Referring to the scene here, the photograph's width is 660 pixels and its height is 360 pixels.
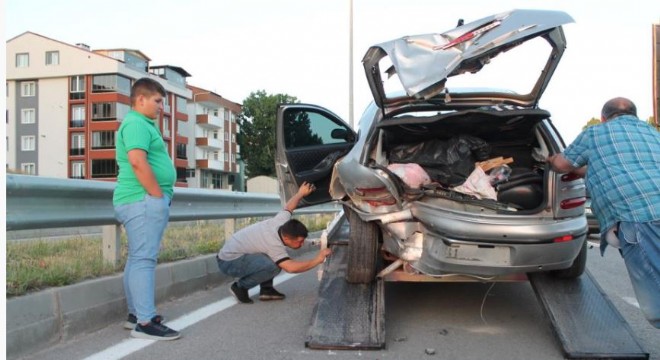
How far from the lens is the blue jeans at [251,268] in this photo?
18.6 ft

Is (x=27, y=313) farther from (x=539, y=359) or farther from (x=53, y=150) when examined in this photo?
(x=53, y=150)

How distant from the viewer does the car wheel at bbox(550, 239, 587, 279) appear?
4.95 m

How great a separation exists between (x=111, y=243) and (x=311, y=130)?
7.77 feet

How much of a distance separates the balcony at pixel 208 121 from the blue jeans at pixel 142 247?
2860 inches

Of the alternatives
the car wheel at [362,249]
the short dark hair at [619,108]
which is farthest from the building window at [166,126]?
the short dark hair at [619,108]

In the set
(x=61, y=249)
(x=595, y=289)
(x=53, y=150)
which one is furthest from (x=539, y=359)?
(x=53, y=150)

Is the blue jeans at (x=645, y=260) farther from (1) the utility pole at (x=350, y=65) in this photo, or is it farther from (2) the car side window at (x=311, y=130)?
(1) the utility pole at (x=350, y=65)

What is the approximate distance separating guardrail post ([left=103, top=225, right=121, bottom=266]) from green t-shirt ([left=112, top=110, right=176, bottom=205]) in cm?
105

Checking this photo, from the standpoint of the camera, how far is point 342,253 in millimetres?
5844

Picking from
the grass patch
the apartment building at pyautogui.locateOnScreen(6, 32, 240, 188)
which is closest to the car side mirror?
the grass patch

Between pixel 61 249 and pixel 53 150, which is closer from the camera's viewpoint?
pixel 61 249

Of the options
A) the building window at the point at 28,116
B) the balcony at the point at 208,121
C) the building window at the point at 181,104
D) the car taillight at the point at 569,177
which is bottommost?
the car taillight at the point at 569,177

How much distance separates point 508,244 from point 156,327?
8.31 ft

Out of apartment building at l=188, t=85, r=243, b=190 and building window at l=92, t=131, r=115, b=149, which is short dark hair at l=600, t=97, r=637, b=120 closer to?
building window at l=92, t=131, r=115, b=149
